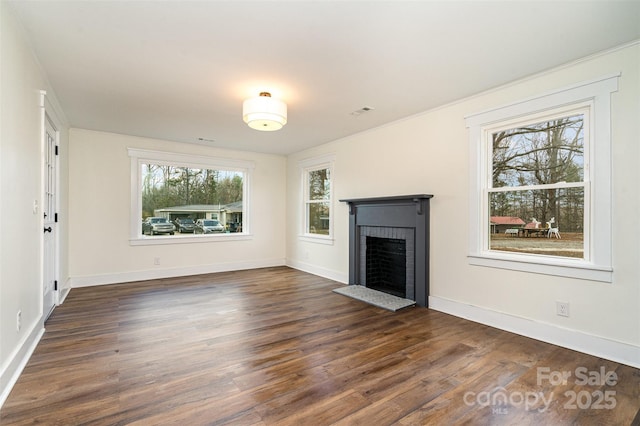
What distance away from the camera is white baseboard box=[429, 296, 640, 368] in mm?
2457

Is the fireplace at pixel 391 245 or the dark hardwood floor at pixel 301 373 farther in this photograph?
the fireplace at pixel 391 245

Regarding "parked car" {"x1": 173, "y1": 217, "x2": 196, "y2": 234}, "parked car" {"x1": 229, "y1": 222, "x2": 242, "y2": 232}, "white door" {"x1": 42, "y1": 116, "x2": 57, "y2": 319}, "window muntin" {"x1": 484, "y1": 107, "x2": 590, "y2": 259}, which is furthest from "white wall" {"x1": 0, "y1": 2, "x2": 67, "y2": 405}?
"window muntin" {"x1": 484, "y1": 107, "x2": 590, "y2": 259}

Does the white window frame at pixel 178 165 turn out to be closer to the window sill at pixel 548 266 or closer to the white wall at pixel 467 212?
the white wall at pixel 467 212

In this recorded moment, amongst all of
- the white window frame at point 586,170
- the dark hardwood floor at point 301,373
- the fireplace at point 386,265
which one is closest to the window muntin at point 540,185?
the white window frame at point 586,170

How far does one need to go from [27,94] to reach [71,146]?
2.78 m

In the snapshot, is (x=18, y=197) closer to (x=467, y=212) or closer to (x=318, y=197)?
(x=467, y=212)

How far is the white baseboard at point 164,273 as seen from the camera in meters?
4.92

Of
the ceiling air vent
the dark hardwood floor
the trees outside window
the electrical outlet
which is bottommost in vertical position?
the dark hardwood floor

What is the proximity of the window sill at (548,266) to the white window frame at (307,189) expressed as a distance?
271 cm

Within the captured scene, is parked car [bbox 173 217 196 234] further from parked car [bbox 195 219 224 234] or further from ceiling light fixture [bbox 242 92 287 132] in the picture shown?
ceiling light fixture [bbox 242 92 287 132]

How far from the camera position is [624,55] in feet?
8.14

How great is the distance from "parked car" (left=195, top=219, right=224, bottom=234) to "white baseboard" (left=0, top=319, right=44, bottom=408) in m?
3.32

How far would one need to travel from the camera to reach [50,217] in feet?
12.5

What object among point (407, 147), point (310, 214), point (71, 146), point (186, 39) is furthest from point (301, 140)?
point (71, 146)
